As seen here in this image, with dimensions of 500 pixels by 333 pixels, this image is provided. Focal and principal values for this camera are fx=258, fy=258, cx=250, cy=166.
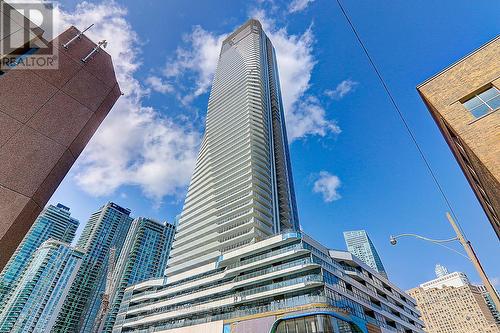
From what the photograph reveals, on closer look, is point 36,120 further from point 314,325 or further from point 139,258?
point 139,258

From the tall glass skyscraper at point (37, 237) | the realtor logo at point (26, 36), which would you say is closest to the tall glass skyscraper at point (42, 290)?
the tall glass skyscraper at point (37, 237)

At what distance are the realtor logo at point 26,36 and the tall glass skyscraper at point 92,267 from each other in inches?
5455

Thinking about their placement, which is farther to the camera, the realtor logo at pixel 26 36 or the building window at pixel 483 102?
the building window at pixel 483 102

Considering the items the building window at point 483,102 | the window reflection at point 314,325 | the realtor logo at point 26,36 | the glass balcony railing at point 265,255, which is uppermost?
the glass balcony railing at point 265,255

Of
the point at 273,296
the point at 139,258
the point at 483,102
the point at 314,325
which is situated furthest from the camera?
the point at 139,258

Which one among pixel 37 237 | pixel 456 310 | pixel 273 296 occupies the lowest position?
pixel 273 296

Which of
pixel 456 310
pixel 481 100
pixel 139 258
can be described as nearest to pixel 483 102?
pixel 481 100

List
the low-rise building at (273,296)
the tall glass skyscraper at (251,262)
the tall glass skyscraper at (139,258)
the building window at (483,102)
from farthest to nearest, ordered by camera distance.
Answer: the tall glass skyscraper at (139,258) → the tall glass skyscraper at (251,262) → the low-rise building at (273,296) → the building window at (483,102)

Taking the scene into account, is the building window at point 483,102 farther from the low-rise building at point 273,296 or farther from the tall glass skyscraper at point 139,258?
the tall glass skyscraper at point 139,258

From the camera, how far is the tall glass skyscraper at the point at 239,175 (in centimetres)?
6375

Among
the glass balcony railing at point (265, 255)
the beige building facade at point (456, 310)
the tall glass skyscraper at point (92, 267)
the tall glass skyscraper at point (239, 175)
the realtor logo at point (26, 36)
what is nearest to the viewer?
the realtor logo at point (26, 36)

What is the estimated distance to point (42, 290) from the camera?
105m

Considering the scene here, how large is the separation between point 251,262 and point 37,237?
144004mm

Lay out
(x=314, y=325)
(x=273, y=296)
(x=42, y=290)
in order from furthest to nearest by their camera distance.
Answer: (x=42, y=290), (x=273, y=296), (x=314, y=325)
